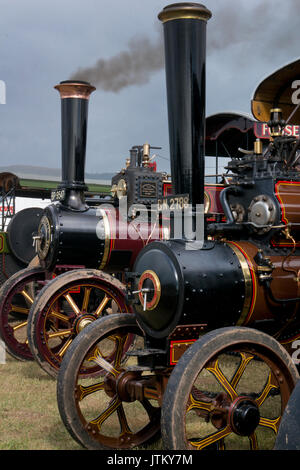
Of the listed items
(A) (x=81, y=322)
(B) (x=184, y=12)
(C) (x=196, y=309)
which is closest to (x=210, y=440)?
(C) (x=196, y=309)

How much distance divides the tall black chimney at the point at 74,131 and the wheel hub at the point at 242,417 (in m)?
3.64

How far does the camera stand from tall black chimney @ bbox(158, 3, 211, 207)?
346 cm

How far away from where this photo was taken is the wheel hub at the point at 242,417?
9.93ft

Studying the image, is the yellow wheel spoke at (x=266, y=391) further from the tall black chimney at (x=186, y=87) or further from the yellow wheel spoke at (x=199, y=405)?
the tall black chimney at (x=186, y=87)

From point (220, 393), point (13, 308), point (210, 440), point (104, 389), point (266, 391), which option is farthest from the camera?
point (13, 308)

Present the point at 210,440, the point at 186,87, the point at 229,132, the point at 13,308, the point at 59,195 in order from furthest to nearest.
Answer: the point at 229,132 → the point at 13,308 → the point at 59,195 → the point at 186,87 → the point at 210,440

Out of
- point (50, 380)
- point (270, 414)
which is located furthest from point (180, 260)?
point (50, 380)

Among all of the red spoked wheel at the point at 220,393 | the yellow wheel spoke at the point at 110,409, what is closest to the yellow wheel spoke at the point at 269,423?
the red spoked wheel at the point at 220,393

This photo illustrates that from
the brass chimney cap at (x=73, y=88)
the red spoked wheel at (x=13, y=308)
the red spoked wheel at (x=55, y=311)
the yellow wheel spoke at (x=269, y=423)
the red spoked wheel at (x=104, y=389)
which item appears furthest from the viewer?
the brass chimney cap at (x=73, y=88)

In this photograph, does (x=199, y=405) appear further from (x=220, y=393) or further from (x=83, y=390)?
(x=83, y=390)

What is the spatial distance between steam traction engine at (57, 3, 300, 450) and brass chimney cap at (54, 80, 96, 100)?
2.98 m

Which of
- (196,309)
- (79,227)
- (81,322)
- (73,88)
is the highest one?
(73,88)

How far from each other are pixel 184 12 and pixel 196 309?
1.61 m

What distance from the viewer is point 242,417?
303 cm
